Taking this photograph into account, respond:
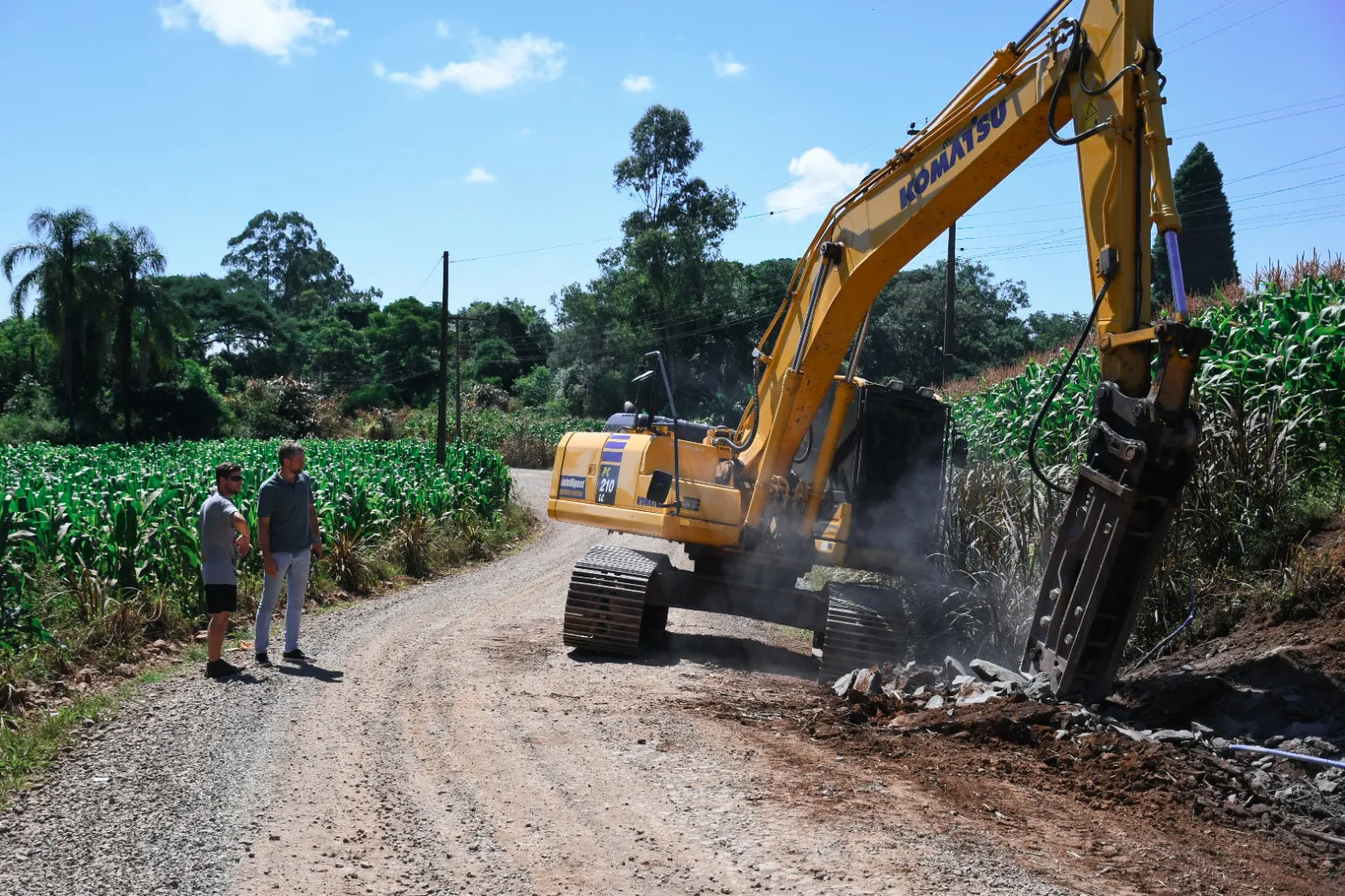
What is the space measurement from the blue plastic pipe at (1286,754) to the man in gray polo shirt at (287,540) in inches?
248

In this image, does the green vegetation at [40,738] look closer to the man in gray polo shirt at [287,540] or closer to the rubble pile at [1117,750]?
the man in gray polo shirt at [287,540]

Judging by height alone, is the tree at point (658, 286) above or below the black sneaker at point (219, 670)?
above

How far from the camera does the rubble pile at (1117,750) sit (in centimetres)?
500

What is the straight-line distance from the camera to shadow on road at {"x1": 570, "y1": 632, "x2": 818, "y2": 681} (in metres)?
8.94

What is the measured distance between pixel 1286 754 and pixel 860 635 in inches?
132

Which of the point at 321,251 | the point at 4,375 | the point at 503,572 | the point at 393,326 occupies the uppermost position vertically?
the point at 321,251

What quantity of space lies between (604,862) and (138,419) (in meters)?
48.9

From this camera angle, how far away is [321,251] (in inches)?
4193

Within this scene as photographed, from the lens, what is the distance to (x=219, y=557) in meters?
8.02

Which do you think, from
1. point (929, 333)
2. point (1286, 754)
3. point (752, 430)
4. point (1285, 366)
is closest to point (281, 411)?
point (929, 333)

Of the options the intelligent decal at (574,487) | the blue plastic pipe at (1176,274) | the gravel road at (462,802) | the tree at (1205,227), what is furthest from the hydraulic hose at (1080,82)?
the tree at (1205,227)

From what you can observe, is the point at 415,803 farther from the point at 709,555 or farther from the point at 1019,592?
the point at 1019,592

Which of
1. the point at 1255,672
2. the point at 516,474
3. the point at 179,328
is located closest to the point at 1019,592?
the point at 1255,672

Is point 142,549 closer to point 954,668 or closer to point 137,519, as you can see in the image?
point 137,519
